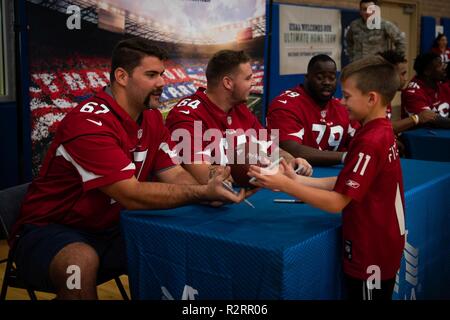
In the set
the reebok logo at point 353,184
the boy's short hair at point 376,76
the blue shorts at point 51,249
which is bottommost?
the blue shorts at point 51,249

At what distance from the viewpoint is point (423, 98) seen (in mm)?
4371

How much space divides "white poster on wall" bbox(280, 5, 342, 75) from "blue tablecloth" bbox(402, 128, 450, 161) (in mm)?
2270

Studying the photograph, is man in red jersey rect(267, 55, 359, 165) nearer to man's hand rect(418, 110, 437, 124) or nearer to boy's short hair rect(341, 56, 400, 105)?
man's hand rect(418, 110, 437, 124)

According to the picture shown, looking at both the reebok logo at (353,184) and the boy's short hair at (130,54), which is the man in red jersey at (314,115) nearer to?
the boy's short hair at (130,54)

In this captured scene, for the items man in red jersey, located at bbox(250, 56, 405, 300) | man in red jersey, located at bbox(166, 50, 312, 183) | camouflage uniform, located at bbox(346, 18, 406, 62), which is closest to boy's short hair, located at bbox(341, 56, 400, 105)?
man in red jersey, located at bbox(250, 56, 405, 300)

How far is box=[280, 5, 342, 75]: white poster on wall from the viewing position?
5.84 m

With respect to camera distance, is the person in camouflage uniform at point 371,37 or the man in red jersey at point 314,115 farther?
the person in camouflage uniform at point 371,37

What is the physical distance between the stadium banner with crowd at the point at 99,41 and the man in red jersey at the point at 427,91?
1593 mm

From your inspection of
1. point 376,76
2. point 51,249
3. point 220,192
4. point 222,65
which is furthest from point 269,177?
point 222,65

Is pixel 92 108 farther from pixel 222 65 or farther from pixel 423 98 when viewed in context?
pixel 423 98

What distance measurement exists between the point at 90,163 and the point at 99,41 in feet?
7.14

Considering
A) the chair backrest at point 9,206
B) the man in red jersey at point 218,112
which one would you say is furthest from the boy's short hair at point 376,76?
the chair backrest at point 9,206

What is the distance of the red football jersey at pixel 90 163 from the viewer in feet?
6.08

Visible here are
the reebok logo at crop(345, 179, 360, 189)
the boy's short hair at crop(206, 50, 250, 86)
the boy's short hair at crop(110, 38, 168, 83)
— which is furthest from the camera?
the boy's short hair at crop(206, 50, 250, 86)
